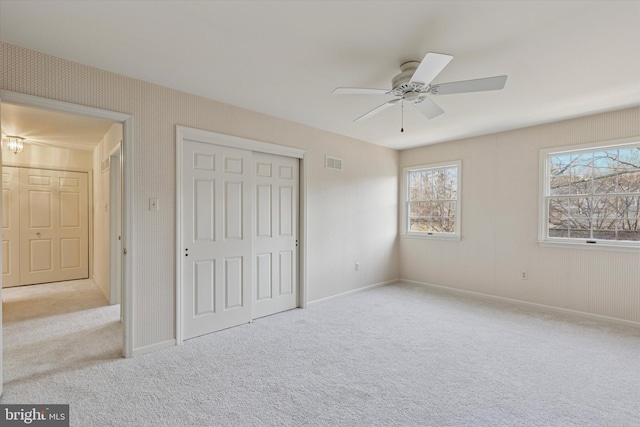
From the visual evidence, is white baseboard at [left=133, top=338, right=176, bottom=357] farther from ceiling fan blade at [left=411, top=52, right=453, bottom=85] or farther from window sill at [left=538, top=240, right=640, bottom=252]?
window sill at [left=538, top=240, right=640, bottom=252]

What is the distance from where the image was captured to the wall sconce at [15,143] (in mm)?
4699

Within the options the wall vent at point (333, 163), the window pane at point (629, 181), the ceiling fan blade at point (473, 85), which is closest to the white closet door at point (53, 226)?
the wall vent at point (333, 163)

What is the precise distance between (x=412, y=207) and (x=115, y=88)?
16.2 ft

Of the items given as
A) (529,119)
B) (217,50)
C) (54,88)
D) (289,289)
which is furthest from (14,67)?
(529,119)

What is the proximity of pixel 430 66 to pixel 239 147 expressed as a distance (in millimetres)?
2326

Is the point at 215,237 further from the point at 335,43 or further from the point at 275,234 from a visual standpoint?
the point at 335,43

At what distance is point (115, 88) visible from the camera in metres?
2.71

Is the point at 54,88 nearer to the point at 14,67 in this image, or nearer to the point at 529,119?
the point at 14,67

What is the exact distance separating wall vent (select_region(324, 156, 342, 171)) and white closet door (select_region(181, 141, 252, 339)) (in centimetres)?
132

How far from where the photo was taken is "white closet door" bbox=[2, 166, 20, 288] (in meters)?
5.18

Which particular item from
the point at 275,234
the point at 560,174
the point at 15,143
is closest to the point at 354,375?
the point at 275,234

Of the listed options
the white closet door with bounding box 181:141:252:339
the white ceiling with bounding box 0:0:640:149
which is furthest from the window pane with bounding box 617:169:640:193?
the white closet door with bounding box 181:141:252:339

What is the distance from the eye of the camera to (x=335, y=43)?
2.22 meters

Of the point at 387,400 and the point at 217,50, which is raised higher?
the point at 217,50
